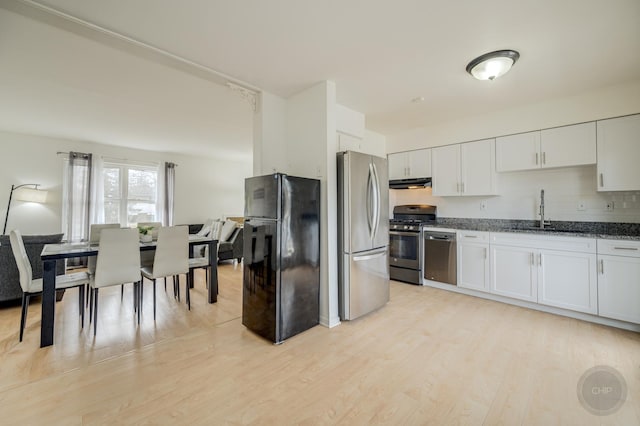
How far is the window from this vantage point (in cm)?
589

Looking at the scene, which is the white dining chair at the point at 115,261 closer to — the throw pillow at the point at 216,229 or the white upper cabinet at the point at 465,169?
the throw pillow at the point at 216,229

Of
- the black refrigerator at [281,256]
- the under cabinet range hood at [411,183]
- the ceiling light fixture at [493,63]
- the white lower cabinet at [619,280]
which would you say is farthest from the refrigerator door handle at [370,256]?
the white lower cabinet at [619,280]

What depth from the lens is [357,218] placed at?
2846 mm

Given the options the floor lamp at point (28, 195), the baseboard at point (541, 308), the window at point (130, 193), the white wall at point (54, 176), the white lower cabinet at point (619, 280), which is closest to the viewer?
the white lower cabinet at point (619, 280)

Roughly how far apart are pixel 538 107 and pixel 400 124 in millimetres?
1766

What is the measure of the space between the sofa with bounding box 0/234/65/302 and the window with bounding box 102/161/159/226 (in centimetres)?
295

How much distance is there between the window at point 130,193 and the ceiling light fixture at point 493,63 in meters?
6.88

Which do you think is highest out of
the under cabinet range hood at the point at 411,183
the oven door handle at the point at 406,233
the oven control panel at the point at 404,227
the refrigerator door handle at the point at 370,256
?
the under cabinet range hood at the point at 411,183

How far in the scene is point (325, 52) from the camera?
230cm

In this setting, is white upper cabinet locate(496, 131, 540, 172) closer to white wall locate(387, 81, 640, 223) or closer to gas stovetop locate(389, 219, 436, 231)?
white wall locate(387, 81, 640, 223)

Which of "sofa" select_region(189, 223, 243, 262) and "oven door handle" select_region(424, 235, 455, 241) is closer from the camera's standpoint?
"oven door handle" select_region(424, 235, 455, 241)

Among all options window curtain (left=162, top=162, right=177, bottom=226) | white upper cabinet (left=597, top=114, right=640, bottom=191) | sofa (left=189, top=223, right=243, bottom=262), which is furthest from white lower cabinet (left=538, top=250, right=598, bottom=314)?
window curtain (left=162, top=162, right=177, bottom=226)

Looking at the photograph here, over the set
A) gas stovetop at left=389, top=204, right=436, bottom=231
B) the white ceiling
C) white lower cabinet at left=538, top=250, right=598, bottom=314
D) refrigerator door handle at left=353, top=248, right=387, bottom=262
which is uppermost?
the white ceiling

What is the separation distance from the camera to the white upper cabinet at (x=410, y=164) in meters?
4.32
